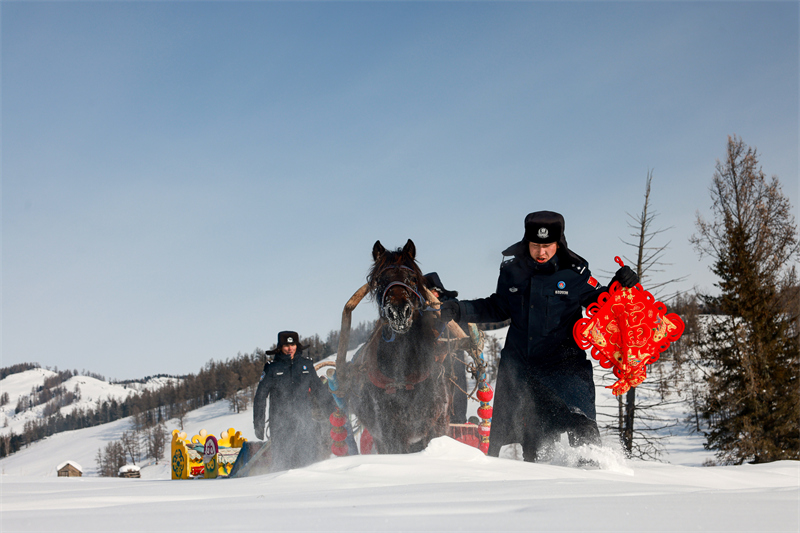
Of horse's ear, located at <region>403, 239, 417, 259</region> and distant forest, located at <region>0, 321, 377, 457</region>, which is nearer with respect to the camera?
horse's ear, located at <region>403, 239, 417, 259</region>

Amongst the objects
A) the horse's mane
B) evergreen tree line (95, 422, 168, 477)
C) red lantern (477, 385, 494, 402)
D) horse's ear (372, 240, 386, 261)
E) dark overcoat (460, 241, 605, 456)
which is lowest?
evergreen tree line (95, 422, 168, 477)

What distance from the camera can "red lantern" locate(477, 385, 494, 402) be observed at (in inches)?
229

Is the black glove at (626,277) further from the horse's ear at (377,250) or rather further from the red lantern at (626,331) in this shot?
the horse's ear at (377,250)

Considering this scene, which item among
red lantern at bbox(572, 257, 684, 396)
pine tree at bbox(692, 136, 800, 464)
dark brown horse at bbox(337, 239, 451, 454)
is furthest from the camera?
pine tree at bbox(692, 136, 800, 464)

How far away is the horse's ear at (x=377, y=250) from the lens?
479cm

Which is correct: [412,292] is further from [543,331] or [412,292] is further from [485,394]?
[485,394]

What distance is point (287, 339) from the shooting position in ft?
25.7

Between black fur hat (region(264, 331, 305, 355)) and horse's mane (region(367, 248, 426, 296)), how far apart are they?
3.48 metres

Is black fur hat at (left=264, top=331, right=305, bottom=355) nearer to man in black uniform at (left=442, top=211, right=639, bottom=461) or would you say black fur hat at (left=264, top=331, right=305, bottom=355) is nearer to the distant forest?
man in black uniform at (left=442, top=211, right=639, bottom=461)

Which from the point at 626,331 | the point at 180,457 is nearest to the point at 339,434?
the point at 626,331

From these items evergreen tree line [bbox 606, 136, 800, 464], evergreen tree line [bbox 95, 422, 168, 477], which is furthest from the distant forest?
evergreen tree line [bbox 606, 136, 800, 464]

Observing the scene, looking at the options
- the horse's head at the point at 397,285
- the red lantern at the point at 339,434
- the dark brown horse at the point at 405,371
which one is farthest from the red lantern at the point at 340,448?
the horse's head at the point at 397,285

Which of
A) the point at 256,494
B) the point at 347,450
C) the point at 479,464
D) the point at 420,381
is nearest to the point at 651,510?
the point at 256,494

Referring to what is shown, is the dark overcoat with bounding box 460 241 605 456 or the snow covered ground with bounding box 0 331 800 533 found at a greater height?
the dark overcoat with bounding box 460 241 605 456
